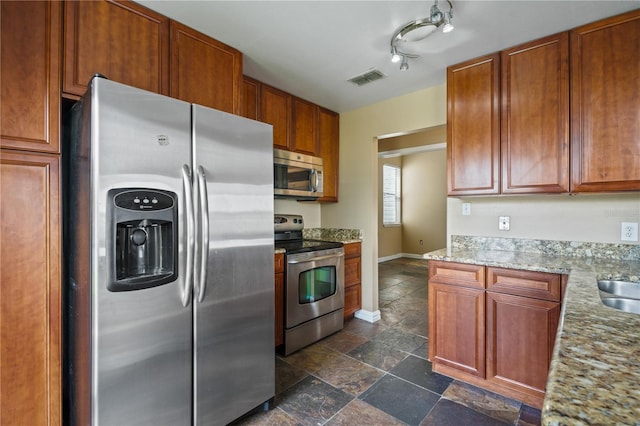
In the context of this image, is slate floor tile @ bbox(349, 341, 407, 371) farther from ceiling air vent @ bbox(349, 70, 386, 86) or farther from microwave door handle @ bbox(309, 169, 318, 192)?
ceiling air vent @ bbox(349, 70, 386, 86)

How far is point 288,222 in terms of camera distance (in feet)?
10.9

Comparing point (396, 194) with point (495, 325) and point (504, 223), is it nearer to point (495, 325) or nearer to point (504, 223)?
point (504, 223)

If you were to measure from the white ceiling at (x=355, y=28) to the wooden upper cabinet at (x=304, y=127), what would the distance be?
520 millimetres

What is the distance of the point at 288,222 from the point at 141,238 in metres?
1.99

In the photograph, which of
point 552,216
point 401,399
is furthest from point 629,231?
point 401,399

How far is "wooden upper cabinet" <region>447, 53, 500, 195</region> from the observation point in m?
2.22

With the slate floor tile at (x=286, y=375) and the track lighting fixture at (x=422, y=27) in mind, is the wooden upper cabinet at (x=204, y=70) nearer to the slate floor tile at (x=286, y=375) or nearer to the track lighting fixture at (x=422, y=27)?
the track lighting fixture at (x=422, y=27)

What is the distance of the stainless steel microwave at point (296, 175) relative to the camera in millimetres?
2854

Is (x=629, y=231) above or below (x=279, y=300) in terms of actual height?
above

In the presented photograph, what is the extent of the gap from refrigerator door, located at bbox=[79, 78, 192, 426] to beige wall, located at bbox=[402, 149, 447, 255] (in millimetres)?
6428

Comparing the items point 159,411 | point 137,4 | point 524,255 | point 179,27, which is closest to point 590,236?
point 524,255

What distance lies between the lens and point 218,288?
1593 mm

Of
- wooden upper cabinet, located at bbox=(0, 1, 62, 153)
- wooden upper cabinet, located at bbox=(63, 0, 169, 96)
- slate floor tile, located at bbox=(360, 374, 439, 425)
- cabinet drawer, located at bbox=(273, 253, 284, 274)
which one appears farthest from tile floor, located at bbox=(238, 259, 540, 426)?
wooden upper cabinet, located at bbox=(63, 0, 169, 96)

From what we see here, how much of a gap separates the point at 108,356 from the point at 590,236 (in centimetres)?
298
